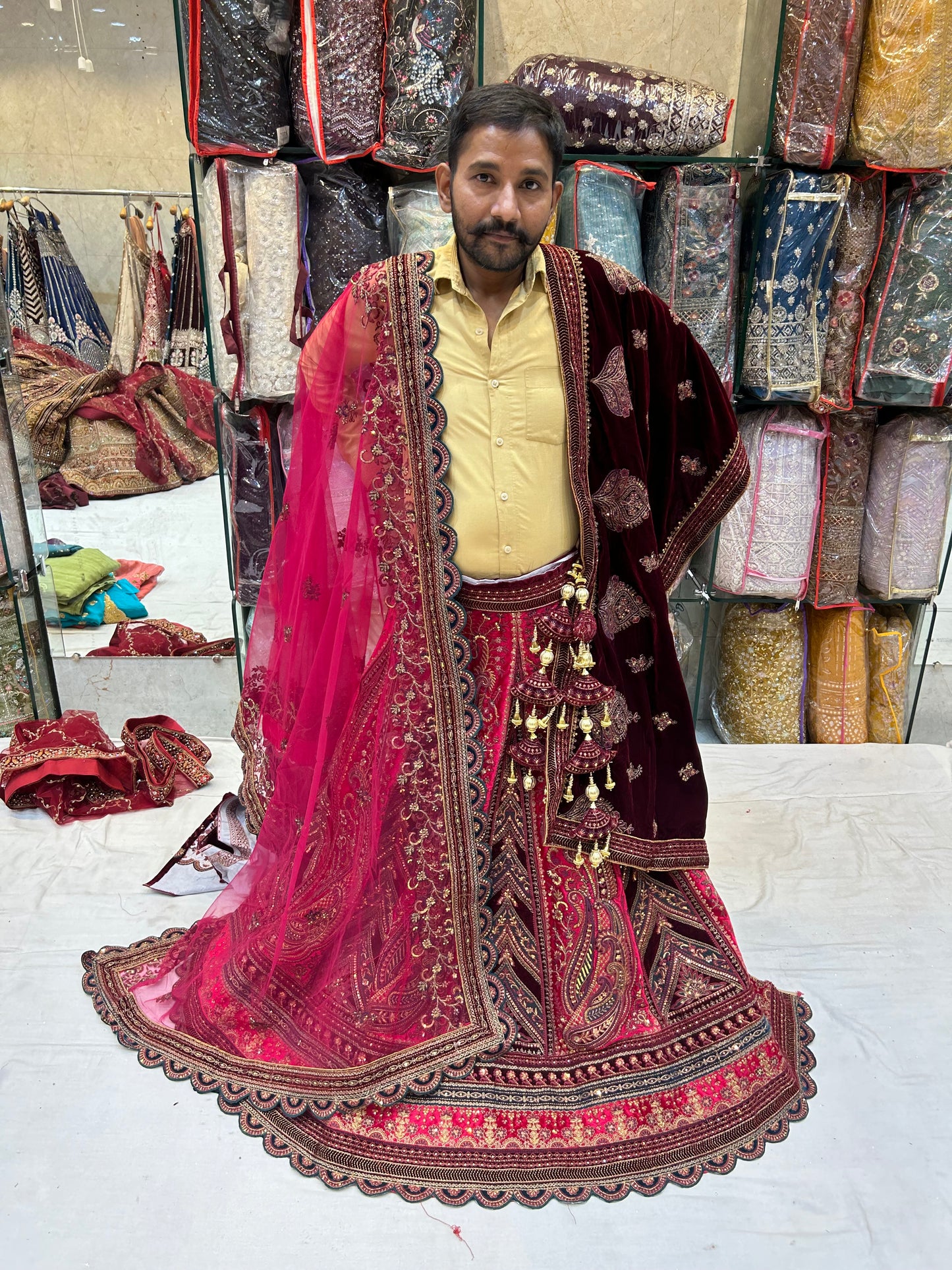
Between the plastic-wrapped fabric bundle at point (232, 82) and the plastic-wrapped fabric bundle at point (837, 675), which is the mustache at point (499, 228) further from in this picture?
the plastic-wrapped fabric bundle at point (837, 675)

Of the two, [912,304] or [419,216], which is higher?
[419,216]

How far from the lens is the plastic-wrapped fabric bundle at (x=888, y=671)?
2.88 m

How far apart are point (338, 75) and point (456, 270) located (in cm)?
94

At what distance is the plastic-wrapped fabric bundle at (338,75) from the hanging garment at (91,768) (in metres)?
1.55

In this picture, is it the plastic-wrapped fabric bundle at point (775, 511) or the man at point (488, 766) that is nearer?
the man at point (488, 766)

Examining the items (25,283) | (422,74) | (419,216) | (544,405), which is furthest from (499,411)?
(25,283)

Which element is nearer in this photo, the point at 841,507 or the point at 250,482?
the point at 250,482

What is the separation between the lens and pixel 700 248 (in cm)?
237

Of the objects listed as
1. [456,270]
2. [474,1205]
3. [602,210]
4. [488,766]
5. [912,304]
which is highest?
[602,210]

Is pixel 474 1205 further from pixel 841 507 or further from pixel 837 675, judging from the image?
pixel 841 507

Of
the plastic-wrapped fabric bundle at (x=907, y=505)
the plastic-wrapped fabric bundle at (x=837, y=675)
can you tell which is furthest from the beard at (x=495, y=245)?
the plastic-wrapped fabric bundle at (x=837, y=675)

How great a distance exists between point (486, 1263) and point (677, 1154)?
13.8 inches

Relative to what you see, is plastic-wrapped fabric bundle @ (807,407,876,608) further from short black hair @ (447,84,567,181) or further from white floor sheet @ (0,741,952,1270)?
short black hair @ (447,84,567,181)

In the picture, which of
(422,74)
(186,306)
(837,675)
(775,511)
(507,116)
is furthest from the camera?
(837,675)
